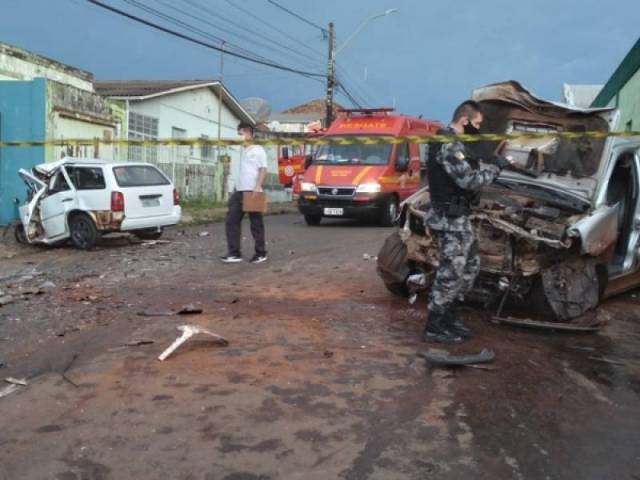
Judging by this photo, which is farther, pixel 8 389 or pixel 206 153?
pixel 206 153

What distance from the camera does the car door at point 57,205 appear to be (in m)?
11.3

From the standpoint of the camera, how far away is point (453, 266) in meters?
5.32

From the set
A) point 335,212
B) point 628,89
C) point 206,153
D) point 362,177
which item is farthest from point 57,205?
point 206,153

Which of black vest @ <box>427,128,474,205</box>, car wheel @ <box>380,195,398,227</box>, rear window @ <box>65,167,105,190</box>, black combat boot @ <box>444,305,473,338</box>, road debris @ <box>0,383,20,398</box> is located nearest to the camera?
road debris @ <box>0,383,20,398</box>

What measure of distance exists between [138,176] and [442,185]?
7658 mm

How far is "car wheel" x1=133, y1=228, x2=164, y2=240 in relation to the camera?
12336 millimetres

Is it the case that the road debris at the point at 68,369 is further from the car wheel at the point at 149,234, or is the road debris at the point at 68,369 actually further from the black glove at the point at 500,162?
the car wheel at the point at 149,234

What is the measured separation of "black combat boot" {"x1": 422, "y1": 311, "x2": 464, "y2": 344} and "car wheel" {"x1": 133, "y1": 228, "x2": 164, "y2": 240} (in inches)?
309

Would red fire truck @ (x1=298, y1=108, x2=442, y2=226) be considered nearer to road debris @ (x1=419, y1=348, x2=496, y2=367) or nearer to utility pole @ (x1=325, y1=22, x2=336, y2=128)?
road debris @ (x1=419, y1=348, x2=496, y2=367)

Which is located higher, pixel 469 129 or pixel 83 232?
pixel 469 129

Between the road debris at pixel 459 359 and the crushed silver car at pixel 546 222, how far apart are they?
4.07 ft

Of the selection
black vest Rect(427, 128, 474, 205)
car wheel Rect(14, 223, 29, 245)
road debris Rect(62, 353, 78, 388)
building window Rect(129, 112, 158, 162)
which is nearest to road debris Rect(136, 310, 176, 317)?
road debris Rect(62, 353, 78, 388)

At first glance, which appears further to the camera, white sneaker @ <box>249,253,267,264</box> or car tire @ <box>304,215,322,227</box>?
car tire @ <box>304,215,322,227</box>

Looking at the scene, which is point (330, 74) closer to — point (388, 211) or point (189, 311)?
point (388, 211)
